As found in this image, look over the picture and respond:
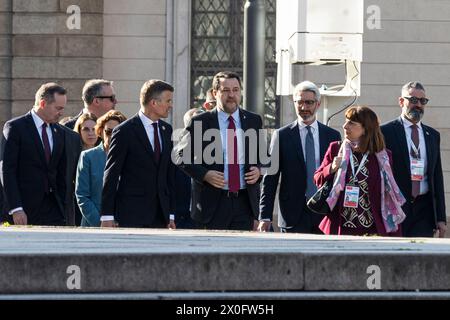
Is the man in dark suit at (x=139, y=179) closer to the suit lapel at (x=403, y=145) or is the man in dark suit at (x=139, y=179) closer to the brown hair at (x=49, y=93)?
the brown hair at (x=49, y=93)

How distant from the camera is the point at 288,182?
41.7 ft

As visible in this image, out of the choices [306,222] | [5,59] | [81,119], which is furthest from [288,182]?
[5,59]

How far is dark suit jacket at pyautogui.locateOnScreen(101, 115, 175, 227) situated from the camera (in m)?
12.3

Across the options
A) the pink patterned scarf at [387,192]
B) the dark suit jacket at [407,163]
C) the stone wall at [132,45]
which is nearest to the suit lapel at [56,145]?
the pink patterned scarf at [387,192]

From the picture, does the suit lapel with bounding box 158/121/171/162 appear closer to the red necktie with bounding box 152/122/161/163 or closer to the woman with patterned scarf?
the red necktie with bounding box 152/122/161/163

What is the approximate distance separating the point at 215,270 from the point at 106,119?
20.7 feet

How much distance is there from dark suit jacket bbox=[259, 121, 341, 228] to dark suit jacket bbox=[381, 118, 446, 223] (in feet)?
2.24

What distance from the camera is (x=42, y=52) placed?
2178cm

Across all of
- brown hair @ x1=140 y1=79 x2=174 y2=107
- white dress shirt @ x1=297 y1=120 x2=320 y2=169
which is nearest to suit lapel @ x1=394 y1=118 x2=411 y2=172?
white dress shirt @ x1=297 y1=120 x2=320 y2=169

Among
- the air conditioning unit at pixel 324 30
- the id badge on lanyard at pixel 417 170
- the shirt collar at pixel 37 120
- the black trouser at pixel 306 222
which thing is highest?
the air conditioning unit at pixel 324 30

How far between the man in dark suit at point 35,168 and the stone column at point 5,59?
8.66 metres

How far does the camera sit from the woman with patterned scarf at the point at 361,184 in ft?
39.6
